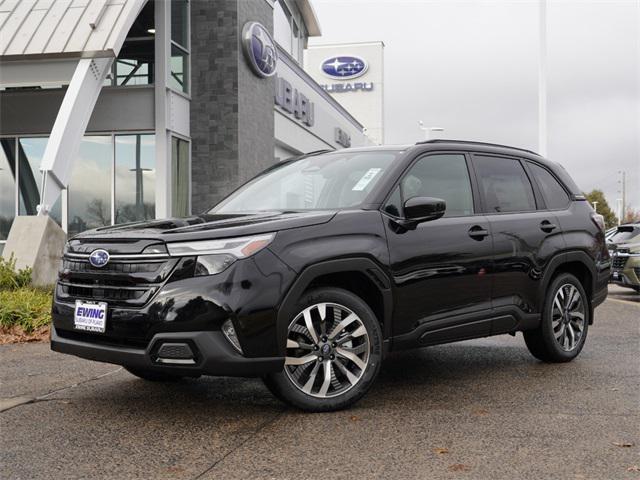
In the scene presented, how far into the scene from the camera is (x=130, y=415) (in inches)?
178

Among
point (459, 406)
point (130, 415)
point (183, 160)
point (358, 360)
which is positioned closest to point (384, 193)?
point (358, 360)

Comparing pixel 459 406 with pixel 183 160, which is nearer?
pixel 459 406

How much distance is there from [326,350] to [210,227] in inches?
40.7

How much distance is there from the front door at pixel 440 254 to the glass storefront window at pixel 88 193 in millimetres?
12184

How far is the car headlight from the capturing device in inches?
163

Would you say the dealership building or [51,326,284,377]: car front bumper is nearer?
[51,326,284,377]: car front bumper

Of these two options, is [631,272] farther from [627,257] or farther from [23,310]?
[23,310]

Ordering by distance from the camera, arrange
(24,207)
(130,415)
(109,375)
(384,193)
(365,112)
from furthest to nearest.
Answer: (365,112) < (24,207) < (109,375) < (384,193) < (130,415)

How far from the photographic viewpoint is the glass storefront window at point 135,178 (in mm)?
16328

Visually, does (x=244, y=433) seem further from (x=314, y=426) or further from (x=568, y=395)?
(x=568, y=395)

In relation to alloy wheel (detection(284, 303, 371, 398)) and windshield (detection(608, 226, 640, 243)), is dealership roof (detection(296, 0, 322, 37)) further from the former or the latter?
A: alloy wheel (detection(284, 303, 371, 398))

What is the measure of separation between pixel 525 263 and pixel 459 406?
1.54 meters

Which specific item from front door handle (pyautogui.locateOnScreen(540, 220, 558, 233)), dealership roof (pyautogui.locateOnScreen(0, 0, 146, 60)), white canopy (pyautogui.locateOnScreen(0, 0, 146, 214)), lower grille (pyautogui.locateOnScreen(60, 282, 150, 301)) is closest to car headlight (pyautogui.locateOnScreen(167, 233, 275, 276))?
lower grille (pyautogui.locateOnScreen(60, 282, 150, 301))

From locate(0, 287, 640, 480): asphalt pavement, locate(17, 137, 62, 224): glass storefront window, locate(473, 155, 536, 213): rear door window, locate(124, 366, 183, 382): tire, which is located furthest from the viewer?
locate(17, 137, 62, 224): glass storefront window
